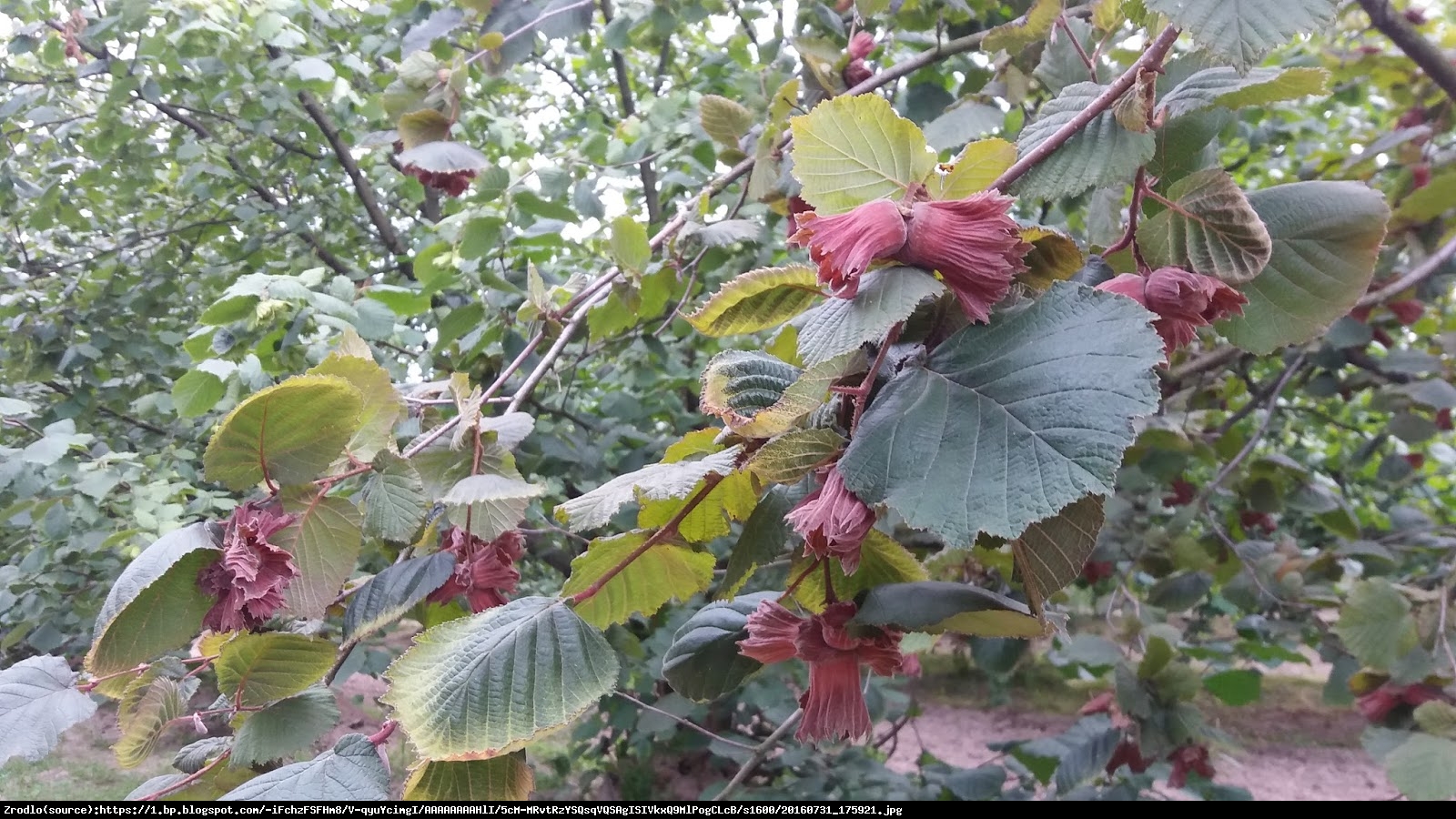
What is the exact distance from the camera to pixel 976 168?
0.57 meters

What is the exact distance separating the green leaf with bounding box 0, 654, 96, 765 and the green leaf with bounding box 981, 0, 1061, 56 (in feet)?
4.01

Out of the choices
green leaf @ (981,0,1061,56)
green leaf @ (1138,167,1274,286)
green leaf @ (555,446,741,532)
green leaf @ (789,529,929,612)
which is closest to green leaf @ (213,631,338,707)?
green leaf @ (555,446,741,532)

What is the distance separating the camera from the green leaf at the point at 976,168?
56 cm

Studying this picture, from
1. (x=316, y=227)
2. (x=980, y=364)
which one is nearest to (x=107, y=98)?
(x=316, y=227)

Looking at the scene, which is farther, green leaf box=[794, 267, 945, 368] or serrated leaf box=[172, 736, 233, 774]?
serrated leaf box=[172, 736, 233, 774]

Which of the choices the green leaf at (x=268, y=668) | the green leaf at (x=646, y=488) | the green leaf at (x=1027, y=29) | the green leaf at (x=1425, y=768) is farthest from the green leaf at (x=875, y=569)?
the green leaf at (x=1425, y=768)

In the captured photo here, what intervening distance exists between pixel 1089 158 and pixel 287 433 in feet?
2.35

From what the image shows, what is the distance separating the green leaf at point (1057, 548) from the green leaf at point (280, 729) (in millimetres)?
675

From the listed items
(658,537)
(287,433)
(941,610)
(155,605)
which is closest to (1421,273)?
(941,610)

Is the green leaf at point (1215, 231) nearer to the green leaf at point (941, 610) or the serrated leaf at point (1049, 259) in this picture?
the serrated leaf at point (1049, 259)

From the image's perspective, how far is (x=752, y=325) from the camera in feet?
2.15

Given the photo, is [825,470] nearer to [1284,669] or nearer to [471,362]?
[471,362]

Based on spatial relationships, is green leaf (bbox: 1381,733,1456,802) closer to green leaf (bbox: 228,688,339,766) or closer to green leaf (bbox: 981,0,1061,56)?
green leaf (bbox: 981,0,1061,56)

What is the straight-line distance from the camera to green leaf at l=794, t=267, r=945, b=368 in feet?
1.49
